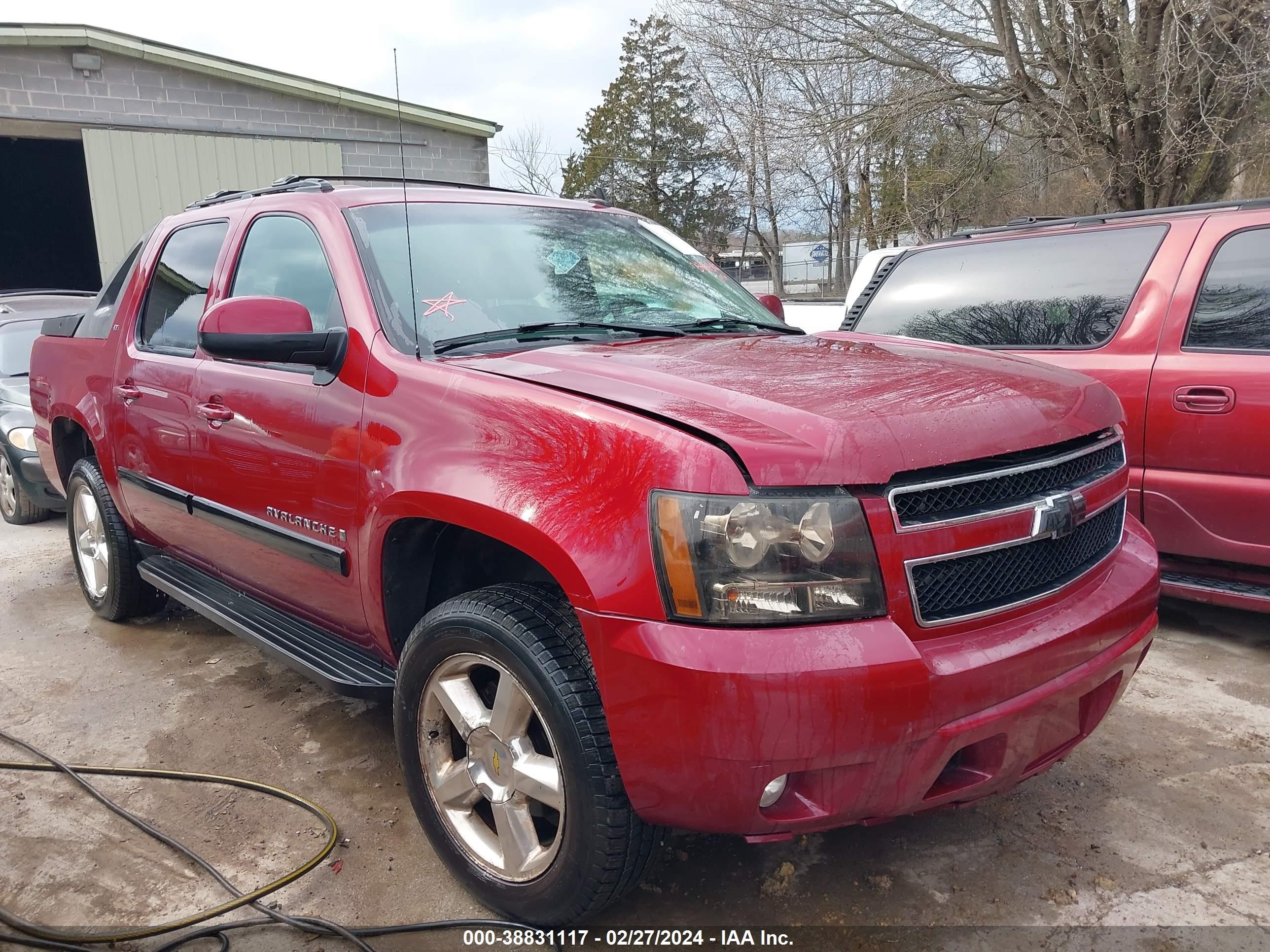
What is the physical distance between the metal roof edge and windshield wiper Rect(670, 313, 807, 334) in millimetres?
10659

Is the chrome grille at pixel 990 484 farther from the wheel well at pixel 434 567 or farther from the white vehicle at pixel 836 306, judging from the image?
the white vehicle at pixel 836 306

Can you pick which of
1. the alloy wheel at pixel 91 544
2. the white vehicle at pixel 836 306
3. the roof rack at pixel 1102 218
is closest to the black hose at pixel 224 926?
the alloy wheel at pixel 91 544

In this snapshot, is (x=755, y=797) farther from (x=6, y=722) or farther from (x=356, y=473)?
(x=6, y=722)

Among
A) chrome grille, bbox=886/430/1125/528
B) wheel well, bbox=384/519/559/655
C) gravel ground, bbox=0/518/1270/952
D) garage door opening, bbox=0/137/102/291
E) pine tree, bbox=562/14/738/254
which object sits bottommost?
gravel ground, bbox=0/518/1270/952

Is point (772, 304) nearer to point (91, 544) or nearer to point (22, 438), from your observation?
point (91, 544)

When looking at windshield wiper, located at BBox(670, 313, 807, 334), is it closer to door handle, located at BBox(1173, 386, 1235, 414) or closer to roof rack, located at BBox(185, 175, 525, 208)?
roof rack, located at BBox(185, 175, 525, 208)

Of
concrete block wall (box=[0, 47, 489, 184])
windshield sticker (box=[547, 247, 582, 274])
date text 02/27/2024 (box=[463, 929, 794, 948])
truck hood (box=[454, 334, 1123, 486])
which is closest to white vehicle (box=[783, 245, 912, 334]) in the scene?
windshield sticker (box=[547, 247, 582, 274])

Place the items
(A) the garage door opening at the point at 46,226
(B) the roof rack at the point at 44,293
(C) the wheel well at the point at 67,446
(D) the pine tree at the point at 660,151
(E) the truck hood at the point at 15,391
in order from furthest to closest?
(D) the pine tree at the point at 660,151 → (A) the garage door opening at the point at 46,226 → (B) the roof rack at the point at 44,293 → (E) the truck hood at the point at 15,391 → (C) the wheel well at the point at 67,446

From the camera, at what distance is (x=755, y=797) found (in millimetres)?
1794

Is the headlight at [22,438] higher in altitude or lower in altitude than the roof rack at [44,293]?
lower

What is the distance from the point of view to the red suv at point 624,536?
177cm

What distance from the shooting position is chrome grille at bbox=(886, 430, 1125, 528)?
185cm

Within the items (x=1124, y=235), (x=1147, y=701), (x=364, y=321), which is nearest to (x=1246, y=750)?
(x=1147, y=701)

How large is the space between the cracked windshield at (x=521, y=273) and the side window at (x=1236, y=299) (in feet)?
6.06
